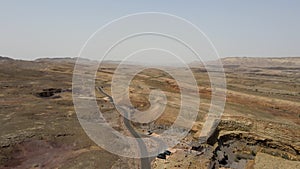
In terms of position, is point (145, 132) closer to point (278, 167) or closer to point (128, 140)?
point (128, 140)

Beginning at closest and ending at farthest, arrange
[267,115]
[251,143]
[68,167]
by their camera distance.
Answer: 1. [68,167]
2. [251,143]
3. [267,115]

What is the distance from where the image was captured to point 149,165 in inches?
758

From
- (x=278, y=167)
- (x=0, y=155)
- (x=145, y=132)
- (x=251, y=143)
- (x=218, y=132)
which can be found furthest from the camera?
(x=145, y=132)

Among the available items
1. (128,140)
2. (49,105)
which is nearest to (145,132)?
(128,140)

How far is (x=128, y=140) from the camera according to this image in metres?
24.4

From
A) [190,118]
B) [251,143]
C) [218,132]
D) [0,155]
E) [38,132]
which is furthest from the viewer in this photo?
[190,118]

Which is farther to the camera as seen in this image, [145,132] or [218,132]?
[145,132]

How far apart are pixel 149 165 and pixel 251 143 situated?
26.8ft

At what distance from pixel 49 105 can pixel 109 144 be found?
60.7 ft

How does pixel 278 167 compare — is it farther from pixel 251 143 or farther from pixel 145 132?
pixel 145 132

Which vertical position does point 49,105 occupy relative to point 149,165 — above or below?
above

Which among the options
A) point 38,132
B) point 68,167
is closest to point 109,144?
point 68,167

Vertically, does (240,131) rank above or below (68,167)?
above

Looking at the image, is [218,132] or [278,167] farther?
[218,132]
